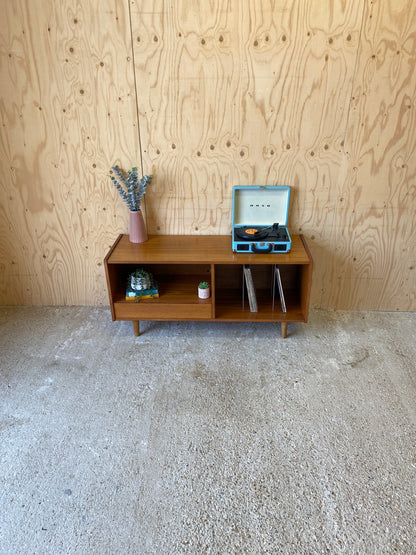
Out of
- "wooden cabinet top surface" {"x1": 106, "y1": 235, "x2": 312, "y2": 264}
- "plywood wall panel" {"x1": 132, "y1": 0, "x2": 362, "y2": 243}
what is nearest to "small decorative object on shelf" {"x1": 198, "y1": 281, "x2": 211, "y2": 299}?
"wooden cabinet top surface" {"x1": 106, "y1": 235, "x2": 312, "y2": 264}

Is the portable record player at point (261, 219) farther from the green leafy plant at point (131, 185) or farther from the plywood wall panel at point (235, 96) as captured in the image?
the green leafy plant at point (131, 185)

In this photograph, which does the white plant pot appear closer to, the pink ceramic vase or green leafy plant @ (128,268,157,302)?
green leafy plant @ (128,268,157,302)

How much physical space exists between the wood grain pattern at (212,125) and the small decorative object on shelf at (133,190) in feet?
0.22

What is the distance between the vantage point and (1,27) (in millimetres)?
1847

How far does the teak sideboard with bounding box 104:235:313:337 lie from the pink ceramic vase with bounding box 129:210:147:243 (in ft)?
0.10

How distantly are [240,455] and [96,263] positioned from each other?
4.69 ft

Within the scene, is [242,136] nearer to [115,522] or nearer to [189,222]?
[189,222]

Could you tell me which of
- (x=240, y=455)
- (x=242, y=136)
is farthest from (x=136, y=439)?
(x=242, y=136)

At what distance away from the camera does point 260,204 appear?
214cm

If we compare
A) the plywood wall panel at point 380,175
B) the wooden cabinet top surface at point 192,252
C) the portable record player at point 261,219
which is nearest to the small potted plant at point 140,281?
the wooden cabinet top surface at point 192,252

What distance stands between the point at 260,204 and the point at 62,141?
114 cm

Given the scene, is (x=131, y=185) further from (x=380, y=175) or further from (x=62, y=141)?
(x=380, y=175)

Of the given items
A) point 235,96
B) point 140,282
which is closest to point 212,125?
point 235,96

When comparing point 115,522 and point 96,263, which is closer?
point 115,522
